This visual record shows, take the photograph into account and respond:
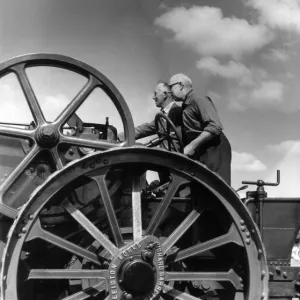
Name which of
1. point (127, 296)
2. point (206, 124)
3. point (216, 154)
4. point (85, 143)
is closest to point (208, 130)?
point (206, 124)

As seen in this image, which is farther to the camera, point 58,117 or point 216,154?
A: point 216,154

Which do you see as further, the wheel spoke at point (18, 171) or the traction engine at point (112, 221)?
the wheel spoke at point (18, 171)

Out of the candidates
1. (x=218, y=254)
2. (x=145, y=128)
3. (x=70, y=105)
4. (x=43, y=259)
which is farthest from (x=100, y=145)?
(x=145, y=128)

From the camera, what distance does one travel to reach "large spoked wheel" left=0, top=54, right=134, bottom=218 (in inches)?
143

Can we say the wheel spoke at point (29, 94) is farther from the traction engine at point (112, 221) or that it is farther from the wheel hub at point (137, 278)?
the wheel hub at point (137, 278)

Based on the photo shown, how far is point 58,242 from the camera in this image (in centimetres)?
344

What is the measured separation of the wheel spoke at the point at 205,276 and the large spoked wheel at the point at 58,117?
97 centimetres

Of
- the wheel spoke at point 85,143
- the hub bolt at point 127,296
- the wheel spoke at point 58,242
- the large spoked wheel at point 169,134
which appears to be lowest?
the hub bolt at point 127,296

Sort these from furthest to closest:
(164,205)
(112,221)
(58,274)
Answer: (164,205) < (112,221) < (58,274)

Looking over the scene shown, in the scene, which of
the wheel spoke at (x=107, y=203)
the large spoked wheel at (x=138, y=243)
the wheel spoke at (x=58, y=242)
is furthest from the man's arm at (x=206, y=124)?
the wheel spoke at (x=58, y=242)

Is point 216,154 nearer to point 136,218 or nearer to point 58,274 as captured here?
point 136,218

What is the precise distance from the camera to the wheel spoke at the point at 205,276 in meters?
3.61

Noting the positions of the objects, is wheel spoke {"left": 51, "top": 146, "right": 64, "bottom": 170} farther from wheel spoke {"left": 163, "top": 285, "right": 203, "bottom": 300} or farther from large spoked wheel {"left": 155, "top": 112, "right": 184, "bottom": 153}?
wheel spoke {"left": 163, "top": 285, "right": 203, "bottom": 300}

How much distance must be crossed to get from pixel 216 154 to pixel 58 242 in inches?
62.9
